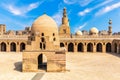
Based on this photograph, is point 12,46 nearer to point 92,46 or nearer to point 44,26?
point 92,46

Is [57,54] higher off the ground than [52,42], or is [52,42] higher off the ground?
[52,42]

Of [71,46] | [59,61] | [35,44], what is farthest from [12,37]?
[59,61]

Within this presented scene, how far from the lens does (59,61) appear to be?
2106cm

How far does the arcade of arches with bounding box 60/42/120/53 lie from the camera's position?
39469 millimetres

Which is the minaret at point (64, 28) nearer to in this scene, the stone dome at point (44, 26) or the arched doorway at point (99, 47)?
the arched doorway at point (99, 47)

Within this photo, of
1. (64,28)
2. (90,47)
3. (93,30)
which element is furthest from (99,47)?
(64,28)

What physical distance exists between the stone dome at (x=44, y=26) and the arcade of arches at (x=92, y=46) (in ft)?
56.9

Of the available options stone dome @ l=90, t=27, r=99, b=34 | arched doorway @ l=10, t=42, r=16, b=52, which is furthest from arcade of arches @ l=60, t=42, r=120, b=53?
→ arched doorway @ l=10, t=42, r=16, b=52

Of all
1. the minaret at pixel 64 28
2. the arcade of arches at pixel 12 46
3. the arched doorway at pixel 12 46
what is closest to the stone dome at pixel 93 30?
the minaret at pixel 64 28

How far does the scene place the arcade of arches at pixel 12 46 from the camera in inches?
1607

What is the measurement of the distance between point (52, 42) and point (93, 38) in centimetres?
2010

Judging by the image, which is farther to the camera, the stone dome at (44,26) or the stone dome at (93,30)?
the stone dome at (93,30)

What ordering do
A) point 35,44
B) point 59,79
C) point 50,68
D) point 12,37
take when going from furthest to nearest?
point 12,37 → point 35,44 → point 50,68 → point 59,79

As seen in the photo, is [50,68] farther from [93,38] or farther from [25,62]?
[93,38]
